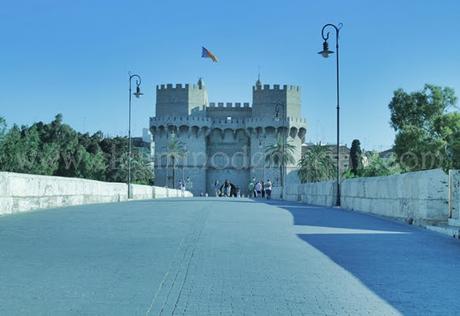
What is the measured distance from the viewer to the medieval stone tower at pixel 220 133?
90875mm

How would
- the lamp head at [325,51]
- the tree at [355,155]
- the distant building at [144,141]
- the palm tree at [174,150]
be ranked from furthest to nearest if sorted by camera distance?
1. the distant building at [144,141]
2. the tree at [355,155]
3. the palm tree at [174,150]
4. the lamp head at [325,51]

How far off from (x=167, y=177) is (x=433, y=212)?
3156 inches

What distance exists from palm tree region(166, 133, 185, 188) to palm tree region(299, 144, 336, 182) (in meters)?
17.4

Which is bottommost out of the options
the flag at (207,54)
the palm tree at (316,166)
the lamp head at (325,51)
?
the palm tree at (316,166)

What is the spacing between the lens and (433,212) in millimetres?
11234

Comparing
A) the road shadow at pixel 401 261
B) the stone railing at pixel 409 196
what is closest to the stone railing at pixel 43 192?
the road shadow at pixel 401 261

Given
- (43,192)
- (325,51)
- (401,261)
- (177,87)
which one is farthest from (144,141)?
(401,261)

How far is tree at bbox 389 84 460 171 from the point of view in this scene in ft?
154

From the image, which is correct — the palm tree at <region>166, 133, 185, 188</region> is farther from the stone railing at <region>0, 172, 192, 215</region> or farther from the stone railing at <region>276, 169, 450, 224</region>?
the stone railing at <region>276, 169, 450, 224</region>

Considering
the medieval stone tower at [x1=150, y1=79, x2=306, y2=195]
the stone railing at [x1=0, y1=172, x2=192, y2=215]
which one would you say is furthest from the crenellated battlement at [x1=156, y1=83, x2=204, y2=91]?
the stone railing at [x1=0, y1=172, x2=192, y2=215]

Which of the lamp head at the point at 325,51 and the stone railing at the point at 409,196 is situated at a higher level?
the lamp head at the point at 325,51

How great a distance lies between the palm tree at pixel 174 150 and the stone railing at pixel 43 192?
63479 millimetres

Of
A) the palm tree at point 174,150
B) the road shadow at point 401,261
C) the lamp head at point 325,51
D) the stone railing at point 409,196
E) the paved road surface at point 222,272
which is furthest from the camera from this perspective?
the palm tree at point 174,150

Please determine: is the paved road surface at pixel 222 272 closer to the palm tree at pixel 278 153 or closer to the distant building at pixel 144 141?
the palm tree at pixel 278 153
